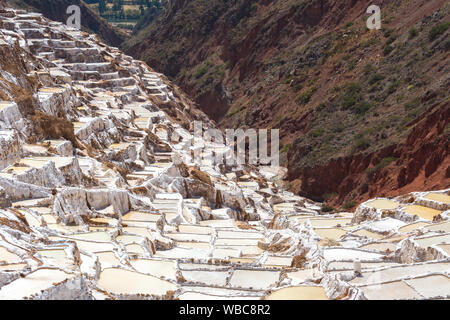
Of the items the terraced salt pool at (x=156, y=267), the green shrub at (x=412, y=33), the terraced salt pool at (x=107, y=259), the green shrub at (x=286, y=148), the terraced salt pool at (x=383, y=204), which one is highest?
the green shrub at (x=412, y=33)

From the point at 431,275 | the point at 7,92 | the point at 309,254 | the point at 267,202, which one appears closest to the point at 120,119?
the point at 267,202

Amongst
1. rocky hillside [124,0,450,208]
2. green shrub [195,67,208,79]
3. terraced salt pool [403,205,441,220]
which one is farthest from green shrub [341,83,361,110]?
green shrub [195,67,208,79]

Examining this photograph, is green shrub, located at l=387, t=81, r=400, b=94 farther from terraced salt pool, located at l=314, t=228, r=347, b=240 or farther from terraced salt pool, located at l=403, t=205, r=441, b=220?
terraced salt pool, located at l=314, t=228, r=347, b=240

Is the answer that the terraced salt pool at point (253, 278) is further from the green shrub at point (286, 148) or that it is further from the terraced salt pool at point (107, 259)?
the green shrub at point (286, 148)

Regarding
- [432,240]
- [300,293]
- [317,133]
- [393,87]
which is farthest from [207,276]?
[393,87]

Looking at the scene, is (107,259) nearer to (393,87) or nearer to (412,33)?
(393,87)

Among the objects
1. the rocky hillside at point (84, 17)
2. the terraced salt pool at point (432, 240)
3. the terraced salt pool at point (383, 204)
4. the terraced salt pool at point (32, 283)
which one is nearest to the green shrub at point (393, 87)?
the terraced salt pool at point (383, 204)
